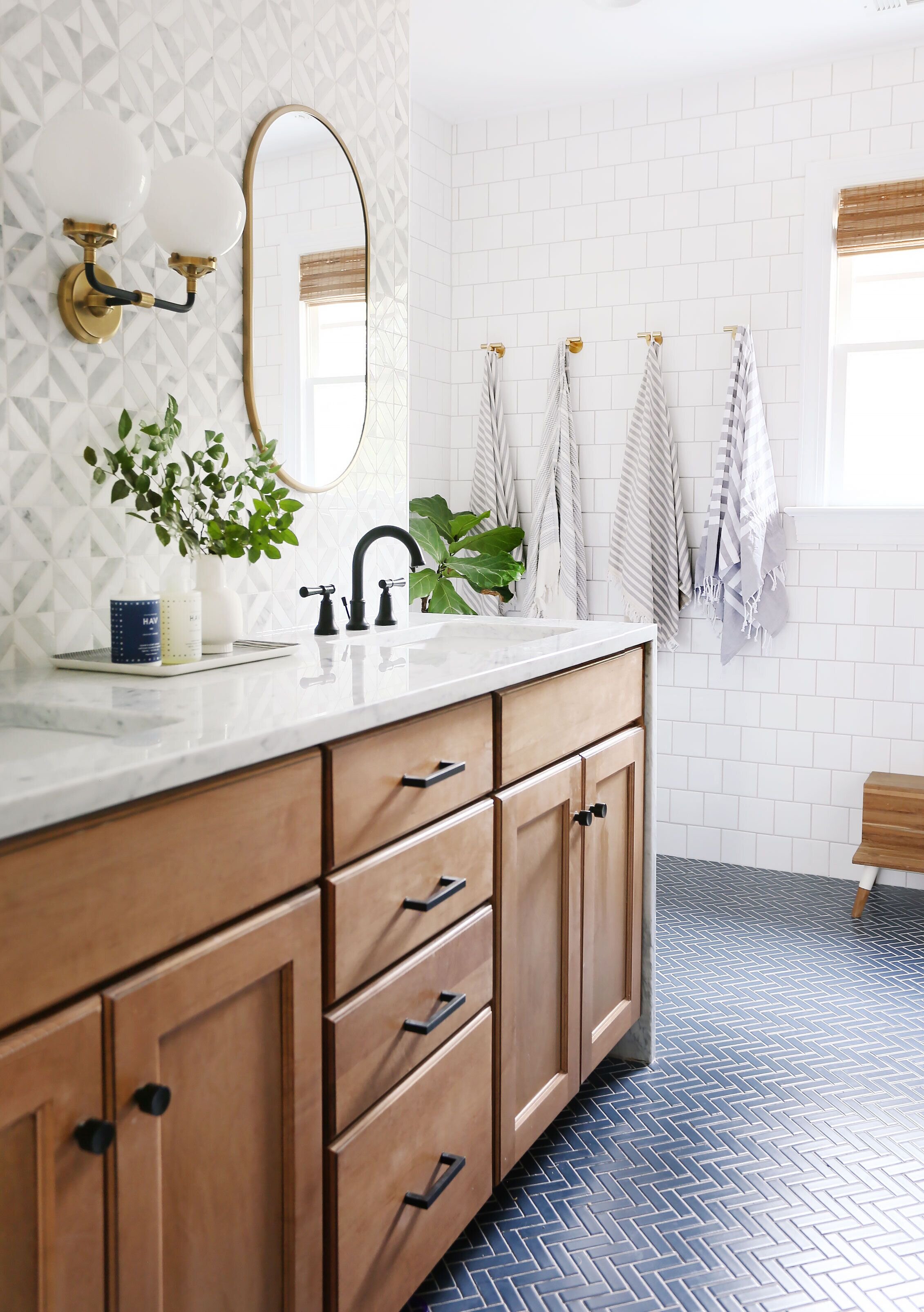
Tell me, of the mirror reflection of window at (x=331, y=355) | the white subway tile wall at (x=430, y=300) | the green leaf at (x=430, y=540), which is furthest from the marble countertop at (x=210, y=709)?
the white subway tile wall at (x=430, y=300)

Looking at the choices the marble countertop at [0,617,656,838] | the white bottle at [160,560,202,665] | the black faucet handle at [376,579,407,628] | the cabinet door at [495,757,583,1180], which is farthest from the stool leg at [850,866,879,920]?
the white bottle at [160,560,202,665]

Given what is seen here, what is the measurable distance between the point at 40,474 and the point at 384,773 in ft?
2.40

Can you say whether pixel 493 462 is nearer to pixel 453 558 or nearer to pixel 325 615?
pixel 453 558

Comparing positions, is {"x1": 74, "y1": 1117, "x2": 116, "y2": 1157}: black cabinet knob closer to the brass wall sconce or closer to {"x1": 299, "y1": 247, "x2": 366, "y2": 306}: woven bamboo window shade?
the brass wall sconce

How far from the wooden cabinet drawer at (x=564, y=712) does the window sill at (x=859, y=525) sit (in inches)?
62.3

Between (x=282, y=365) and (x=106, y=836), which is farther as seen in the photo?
(x=282, y=365)

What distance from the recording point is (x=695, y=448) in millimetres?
3781

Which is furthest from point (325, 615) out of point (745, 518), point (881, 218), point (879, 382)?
point (881, 218)

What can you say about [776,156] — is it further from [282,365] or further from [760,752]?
[282,365]

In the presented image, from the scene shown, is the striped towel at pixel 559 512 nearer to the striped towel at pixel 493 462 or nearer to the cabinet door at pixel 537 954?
the striped towel at pixel 493 462

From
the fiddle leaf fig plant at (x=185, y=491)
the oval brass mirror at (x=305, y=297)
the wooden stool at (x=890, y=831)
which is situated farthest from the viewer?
the wooden stool at (x=890, y=831)

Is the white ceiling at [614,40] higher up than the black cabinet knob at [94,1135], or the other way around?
the white ceiling at [614,40]

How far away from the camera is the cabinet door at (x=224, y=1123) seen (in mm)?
989

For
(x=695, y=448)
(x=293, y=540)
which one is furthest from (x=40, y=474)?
(x=695, y=448)
